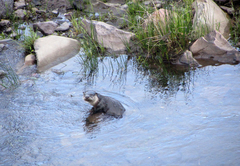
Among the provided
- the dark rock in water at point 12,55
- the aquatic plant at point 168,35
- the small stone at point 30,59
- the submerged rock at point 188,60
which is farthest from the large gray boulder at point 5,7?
the submerged rock at point 188,60

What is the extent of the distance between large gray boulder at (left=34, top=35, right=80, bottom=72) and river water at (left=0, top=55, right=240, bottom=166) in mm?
535

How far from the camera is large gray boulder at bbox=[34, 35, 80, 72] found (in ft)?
18.8

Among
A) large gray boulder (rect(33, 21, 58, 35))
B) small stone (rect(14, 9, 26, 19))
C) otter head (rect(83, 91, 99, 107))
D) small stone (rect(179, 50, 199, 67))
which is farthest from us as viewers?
small stone (rect(14, 9, 26, 19))

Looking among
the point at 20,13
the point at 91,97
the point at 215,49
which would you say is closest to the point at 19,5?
the point at 20,13

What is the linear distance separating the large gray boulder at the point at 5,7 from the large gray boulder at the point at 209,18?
545 centimetres

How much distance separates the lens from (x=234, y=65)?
5223 millimetres

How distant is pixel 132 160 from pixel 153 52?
3.26 m

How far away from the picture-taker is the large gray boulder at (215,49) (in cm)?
544

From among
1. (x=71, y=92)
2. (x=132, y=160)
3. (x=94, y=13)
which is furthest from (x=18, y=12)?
(x=132, y=160)

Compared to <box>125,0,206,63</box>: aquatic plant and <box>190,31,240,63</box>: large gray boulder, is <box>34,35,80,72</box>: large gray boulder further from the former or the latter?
<box>190,31,240,63</box>: large gray boulder

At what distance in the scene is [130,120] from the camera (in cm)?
380

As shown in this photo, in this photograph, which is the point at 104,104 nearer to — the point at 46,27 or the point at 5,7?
the point at 46,27

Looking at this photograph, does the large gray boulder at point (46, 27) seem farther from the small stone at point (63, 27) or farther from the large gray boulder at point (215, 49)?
the large gray boulder at point (215, 49)

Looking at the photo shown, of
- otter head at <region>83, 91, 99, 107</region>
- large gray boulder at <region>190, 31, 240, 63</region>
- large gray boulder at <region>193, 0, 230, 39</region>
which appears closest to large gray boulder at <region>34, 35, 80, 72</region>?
otter head at <region>83, 91, 99, 107</region>
